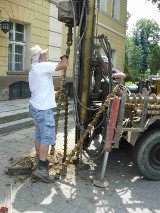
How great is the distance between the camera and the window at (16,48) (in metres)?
10.4

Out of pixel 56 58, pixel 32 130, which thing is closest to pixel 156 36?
pixel 56 58

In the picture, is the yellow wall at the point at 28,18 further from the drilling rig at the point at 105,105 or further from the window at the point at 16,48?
the drilling rig at the point at 105,105

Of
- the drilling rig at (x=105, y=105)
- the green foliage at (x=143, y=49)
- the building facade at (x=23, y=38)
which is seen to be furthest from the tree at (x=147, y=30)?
the drilling rig at (x=105, y=105)

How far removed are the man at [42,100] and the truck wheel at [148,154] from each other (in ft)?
4.14

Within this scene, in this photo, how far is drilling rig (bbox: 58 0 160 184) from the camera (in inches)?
167

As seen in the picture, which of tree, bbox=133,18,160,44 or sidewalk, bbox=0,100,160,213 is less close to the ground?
tree, bbox=133,18,160,44

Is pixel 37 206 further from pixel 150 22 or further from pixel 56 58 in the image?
pixel 150 22

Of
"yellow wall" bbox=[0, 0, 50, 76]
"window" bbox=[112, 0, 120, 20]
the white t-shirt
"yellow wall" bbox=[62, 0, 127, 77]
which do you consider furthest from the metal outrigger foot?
"window" bbox=[112, 0, 120, 20]

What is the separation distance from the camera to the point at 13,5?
981 cm

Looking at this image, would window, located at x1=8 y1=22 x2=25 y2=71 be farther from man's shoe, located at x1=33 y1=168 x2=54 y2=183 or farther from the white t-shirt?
man's shoe, located at x1=33 y1=168 x2=54 y2=183

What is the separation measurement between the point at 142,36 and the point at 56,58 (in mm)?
51724

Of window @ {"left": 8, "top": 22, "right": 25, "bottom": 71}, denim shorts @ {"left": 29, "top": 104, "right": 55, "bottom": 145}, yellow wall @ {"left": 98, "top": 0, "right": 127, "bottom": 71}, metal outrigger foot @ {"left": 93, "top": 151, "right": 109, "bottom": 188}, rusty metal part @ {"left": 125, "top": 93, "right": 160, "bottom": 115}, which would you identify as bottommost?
metal outrigger foot @ {"left": 93, "top": 151, "right": 109, "bottom": 188}

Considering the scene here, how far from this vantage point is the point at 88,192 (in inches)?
156

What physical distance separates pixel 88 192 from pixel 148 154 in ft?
3.53
